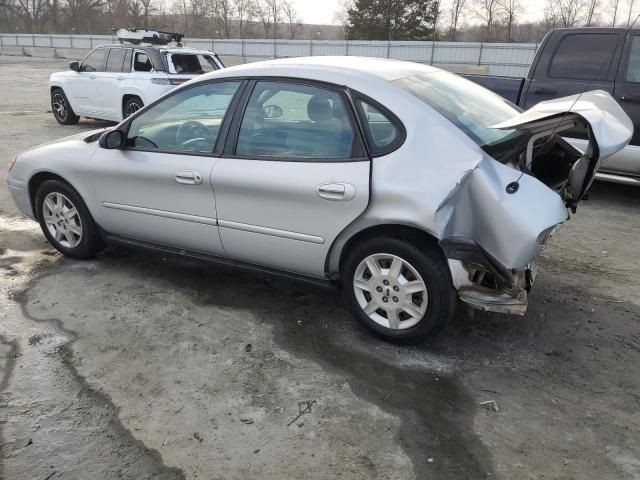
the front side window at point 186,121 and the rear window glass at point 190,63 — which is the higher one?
the rear window glass at point 190,63

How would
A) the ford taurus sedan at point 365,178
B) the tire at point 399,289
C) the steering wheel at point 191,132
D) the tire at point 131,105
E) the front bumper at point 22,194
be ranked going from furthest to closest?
the tire at point 131,105, the front bumper at point 22,194, the steering wheel at point 191,132, the tire at point 399,289, the ford taurus sedan at point 365,178

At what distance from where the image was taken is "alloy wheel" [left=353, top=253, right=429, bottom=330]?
329 cm

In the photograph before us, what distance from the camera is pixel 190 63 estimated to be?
1096cm

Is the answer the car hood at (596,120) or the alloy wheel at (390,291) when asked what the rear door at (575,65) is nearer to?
the car hood at (596,120)

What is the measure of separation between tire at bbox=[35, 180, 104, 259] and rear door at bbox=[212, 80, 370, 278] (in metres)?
1.45

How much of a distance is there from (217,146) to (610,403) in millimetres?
2845

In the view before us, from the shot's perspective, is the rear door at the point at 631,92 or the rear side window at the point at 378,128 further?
the rear door at the point at 631,92

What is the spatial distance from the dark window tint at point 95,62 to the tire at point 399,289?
377 inches

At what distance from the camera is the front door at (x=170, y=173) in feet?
12.6

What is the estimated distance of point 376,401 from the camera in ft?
9.74

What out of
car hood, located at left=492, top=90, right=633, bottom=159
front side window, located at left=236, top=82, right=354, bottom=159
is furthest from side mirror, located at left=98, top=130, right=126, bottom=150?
car hood, located at left=492, top=90, right=633, bottom=159

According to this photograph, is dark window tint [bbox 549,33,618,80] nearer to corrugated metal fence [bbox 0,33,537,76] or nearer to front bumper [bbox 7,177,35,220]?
front bumper [bbox 7,177,35,220]

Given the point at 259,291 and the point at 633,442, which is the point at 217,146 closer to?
the point at 259,291

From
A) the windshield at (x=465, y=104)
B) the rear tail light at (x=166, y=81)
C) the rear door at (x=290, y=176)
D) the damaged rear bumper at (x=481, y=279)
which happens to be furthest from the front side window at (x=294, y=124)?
the rear tail light at (x=166, y=81)
